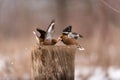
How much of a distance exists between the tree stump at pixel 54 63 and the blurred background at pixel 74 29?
36.2 inches

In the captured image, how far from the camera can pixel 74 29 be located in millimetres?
1810

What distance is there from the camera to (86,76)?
5.86 ft

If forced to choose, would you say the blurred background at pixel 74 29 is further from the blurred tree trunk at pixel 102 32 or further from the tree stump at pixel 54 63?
the tree stump at pixel 54 63

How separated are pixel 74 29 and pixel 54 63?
101cm

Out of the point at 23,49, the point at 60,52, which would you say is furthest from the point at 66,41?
the point at 23,49

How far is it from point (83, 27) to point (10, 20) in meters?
0.48

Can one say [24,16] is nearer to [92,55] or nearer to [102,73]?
[92,55]

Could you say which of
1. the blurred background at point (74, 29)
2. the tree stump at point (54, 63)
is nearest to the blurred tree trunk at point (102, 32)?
the blurred background at point (74, 29)

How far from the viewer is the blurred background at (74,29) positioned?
5.71ft

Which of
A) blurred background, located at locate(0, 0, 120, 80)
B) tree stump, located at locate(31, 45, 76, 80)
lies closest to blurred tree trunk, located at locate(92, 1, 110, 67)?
blurred background, located at locate(0, 0, 120, 80)

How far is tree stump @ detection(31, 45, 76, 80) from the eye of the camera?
0.81 meters

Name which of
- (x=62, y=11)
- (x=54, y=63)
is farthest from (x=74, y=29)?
(x=54, y=63)

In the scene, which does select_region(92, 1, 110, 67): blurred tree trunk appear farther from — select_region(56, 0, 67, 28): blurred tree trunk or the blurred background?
select_region(56, 0, 67, 28): blurred tree trunk

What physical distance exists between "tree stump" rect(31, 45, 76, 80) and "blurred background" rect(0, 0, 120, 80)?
0.92 m
